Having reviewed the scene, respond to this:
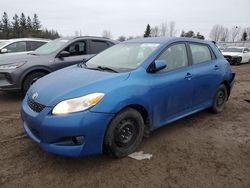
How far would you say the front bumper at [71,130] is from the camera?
113 inches

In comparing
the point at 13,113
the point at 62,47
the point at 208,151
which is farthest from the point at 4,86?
the point at 208,151

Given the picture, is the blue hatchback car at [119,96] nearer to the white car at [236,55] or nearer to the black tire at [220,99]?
the black tire at [220,99]

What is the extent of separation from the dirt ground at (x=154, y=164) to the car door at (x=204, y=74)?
2.08ft

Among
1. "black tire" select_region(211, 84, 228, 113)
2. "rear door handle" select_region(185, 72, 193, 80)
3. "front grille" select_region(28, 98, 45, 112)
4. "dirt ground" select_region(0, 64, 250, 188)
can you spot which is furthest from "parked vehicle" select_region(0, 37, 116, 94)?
"black tire" select_region(211, 84, 228, 113)

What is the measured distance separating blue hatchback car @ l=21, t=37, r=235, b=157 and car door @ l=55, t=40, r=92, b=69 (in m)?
2.24

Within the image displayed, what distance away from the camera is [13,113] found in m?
5.29

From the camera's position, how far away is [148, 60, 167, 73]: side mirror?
3669mm

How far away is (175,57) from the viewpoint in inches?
167

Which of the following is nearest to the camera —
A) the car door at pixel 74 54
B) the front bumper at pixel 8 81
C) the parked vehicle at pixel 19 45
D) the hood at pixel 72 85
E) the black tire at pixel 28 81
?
the hood at pixel 72 85

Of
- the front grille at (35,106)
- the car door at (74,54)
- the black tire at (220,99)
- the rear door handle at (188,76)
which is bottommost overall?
the black tire at (220,99)

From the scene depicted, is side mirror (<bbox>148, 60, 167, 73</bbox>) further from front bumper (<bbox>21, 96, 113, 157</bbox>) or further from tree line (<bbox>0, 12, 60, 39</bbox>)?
Answer: tree line (<bbox>0, 12, 60, 39</bbox>)

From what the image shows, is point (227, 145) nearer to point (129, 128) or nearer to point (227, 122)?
point (227, 122)

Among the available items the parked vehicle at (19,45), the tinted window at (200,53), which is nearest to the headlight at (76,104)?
the tinted window at (200,53)

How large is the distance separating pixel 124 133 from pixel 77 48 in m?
4.23
